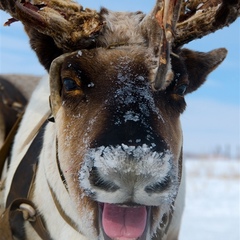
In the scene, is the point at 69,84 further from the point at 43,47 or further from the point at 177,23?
the point at 177,23

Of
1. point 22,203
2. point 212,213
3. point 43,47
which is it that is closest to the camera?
point 43,47

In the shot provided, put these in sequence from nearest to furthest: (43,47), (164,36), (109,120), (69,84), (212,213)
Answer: (109,120)
(164,36)
(69,84)
(43,47)
(212,213)

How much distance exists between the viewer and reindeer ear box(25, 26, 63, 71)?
3883 mm

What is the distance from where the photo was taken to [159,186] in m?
3.07

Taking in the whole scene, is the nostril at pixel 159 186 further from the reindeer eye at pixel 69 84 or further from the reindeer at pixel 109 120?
the reindeer eye at pixel 69 84

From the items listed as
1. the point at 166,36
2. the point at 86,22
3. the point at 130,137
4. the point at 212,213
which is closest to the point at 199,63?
the point at 166,36

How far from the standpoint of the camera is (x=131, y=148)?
3043mm

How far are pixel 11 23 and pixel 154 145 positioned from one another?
137cm

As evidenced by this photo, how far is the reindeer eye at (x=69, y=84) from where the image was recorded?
3.60 meters

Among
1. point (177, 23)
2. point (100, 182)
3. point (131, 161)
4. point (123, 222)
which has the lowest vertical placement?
point (123, 222)

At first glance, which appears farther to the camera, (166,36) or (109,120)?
(166,36)

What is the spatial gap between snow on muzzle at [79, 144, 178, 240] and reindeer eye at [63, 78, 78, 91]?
0.53 metres

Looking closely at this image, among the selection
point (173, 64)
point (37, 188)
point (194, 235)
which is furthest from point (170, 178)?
point (194, 235)

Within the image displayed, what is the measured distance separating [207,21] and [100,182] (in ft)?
4.09
